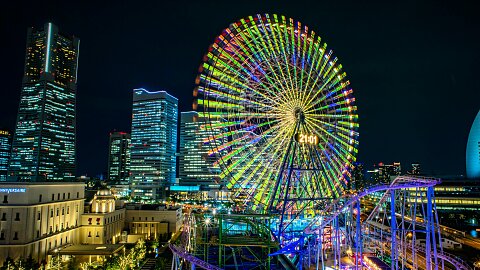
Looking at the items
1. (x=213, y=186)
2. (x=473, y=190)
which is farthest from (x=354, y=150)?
(x=213, y=186)

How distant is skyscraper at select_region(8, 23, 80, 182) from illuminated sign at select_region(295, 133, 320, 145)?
428 ft

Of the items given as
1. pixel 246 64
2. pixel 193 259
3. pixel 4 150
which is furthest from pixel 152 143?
pixel 193 259

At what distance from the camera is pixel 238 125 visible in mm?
39344

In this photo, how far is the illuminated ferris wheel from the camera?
38.6 m

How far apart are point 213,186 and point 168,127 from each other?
35.9 meters

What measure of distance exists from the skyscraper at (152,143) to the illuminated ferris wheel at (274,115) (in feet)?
414

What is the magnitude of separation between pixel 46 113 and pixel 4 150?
3666 cm

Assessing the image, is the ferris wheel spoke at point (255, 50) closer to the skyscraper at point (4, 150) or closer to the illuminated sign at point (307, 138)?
the illuminated sign at point (307, 138)

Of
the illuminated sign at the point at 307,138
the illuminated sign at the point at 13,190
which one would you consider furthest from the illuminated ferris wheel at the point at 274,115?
the illuminated sign at the point at 13,190

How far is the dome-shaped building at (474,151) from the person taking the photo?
392ft

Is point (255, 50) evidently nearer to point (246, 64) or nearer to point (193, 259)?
point (246, 64)

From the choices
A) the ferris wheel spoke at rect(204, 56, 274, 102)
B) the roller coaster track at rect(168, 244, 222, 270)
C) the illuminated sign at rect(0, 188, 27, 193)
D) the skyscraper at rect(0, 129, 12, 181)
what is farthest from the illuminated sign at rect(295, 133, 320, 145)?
the skyscraper at rect(0, 129, 12, 181)

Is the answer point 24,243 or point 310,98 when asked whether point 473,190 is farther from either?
point 24,243

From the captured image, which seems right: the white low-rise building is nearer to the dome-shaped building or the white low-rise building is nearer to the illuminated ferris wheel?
the illuminated ferris wheel
